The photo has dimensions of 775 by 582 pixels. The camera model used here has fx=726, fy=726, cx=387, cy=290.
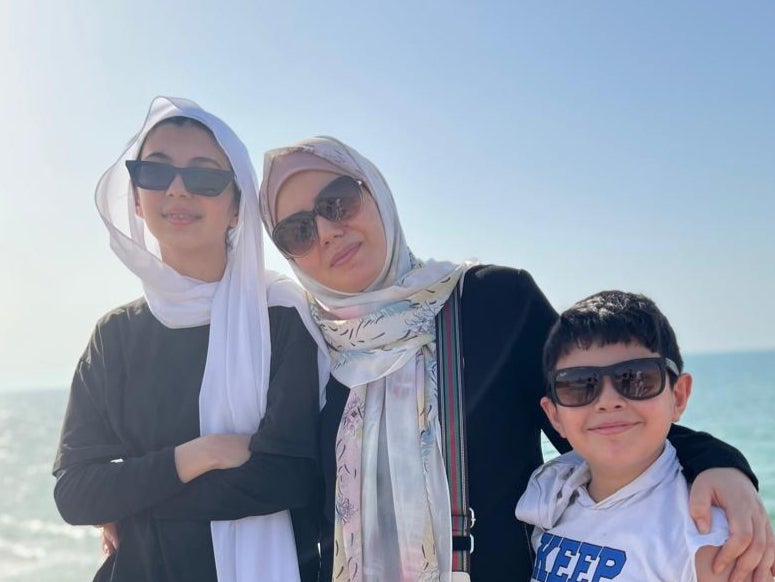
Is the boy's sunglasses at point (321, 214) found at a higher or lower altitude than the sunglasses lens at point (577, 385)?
higher

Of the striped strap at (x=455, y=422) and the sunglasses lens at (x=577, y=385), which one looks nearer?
the sunglasses lens at (x=577, y=385)

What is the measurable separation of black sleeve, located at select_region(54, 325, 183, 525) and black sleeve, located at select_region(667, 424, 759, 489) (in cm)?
143

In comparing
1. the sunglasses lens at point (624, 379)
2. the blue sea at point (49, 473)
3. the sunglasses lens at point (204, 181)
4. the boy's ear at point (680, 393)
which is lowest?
the blue sea at point (49, 473)

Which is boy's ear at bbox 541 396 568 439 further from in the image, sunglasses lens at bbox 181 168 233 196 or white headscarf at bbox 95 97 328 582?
sunglasses lens at bbox 181 168 233 196

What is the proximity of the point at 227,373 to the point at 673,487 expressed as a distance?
1.35m

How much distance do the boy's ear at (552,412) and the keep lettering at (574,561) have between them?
0.98ft

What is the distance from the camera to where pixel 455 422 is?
2.14 m

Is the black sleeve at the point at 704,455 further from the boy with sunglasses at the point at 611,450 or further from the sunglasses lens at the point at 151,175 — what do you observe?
the sunglasses lens at the point at 151,175

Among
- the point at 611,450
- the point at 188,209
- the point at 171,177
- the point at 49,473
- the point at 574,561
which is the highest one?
the point at 171,177

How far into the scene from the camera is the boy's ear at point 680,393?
2.02 meters

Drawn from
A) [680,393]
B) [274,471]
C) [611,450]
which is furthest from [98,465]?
[680,393]

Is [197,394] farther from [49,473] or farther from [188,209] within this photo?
[49,473]

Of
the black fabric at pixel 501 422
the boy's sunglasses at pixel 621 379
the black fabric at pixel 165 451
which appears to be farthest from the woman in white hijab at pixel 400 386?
the boy's sunglasses at pixel 621 379

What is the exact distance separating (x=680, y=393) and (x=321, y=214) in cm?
120
